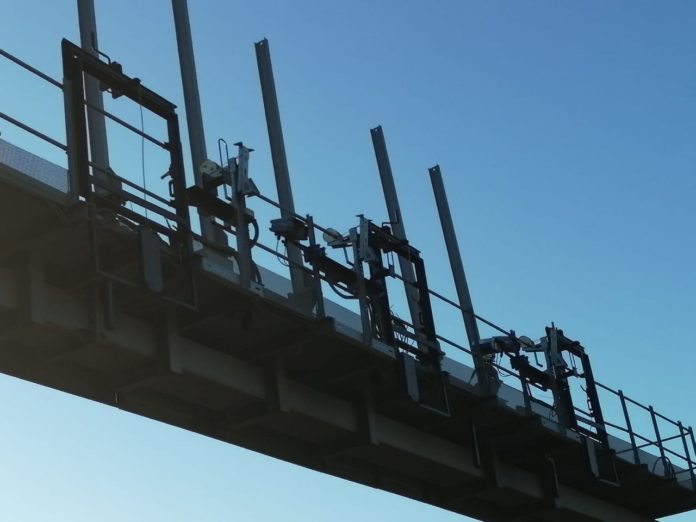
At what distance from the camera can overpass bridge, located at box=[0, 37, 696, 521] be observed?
14.2 metres

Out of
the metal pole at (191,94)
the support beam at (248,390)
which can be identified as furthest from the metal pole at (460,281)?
the metal pole at (191,94)

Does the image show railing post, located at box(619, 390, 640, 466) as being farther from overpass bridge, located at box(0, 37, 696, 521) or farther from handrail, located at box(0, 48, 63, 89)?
handrail, located at box(0, 48, 63, 89)

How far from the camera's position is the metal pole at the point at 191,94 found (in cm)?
1908

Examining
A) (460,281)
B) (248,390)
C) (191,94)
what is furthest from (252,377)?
(460,281)

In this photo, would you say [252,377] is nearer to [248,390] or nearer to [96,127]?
[248,390]

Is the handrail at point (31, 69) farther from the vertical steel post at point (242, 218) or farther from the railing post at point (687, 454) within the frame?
the railing post at point (687, 454)

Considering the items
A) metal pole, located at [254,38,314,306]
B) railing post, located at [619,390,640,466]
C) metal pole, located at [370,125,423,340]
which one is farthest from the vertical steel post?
railing post, located at [619,390,640,466]

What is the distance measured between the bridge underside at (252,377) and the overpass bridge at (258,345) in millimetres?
30

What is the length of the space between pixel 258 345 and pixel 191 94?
5380 mm

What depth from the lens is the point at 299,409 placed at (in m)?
17.7

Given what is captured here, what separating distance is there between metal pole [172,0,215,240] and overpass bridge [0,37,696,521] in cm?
124

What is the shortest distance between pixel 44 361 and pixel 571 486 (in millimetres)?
12990

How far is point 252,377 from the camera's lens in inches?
675

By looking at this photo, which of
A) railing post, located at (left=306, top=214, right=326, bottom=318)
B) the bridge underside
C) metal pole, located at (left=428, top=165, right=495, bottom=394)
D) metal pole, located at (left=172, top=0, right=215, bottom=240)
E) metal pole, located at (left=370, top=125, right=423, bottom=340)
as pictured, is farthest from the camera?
metal pole, located at (left=370, top=125, right=423, bottom=340)
